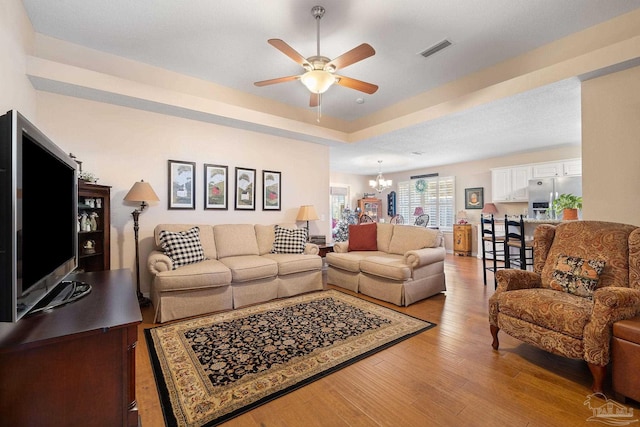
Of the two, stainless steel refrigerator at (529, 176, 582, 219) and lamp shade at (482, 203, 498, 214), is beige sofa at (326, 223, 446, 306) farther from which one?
lamp shade at (482, 203, 498, 214)

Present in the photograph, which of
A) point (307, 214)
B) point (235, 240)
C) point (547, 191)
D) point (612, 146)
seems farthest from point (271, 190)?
point (547, 191)

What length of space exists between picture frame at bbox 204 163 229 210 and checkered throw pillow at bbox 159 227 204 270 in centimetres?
80

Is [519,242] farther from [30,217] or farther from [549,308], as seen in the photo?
[30,217]

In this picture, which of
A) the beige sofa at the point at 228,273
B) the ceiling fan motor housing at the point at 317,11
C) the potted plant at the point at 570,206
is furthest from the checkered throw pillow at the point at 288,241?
the potted plant at the point at 570,206

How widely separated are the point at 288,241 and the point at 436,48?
3.08 metres

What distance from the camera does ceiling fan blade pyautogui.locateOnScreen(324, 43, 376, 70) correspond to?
2260 millimetres

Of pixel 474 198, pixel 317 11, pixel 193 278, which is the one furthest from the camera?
pixel 474 198

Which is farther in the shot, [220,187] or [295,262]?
[220,187]

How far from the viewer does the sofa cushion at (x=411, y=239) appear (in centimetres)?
396

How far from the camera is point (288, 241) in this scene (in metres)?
4.20

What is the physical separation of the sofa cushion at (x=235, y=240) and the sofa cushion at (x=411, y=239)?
2.14 meters

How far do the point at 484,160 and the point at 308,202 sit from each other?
5.14m

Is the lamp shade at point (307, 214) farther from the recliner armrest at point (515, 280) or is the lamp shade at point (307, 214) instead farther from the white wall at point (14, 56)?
the white wall at point (14, 56)

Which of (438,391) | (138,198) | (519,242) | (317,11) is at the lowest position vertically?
(438,391)
